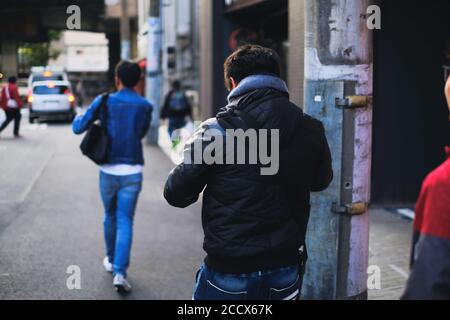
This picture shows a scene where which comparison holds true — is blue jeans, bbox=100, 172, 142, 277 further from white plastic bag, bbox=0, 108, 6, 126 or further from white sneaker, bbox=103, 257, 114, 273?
white plastic bag, bbox=0, 108, 6, 126

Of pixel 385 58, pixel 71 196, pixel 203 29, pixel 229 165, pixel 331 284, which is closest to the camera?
pixel 229 165

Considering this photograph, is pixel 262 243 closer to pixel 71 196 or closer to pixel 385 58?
pixel 385 58

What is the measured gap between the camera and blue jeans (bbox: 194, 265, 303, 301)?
289 centimetres

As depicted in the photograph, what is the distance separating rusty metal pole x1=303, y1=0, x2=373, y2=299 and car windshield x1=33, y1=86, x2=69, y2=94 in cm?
1900

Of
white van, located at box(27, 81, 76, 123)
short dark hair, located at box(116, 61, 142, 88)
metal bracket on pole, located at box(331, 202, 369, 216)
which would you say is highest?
short dark hair, located at box(116, 61, 142, 88)

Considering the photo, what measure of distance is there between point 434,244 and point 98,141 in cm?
366

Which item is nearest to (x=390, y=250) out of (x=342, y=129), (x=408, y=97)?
(x=408, y=97)

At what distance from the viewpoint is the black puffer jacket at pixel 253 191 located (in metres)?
2.82

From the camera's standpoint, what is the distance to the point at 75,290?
5277mm

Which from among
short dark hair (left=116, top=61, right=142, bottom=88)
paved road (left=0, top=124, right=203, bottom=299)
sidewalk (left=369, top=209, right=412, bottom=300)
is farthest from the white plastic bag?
short dark hair (left=116, top=61, right=142, bottom=88)

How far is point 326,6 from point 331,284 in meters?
1.86

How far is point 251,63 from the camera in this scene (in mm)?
2979

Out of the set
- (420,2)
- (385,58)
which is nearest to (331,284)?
(385,58)

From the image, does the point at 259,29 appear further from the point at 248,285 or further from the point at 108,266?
the point at 248,285
